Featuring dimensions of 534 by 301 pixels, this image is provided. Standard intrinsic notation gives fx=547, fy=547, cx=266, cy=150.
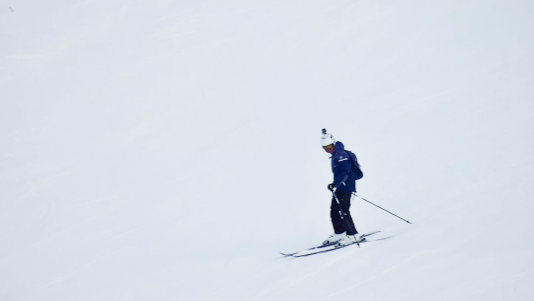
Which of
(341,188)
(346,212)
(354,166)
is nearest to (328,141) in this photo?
(354,166)

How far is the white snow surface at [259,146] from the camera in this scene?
641 centimetres

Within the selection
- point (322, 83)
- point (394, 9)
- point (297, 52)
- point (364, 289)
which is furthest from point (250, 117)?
point (364, 289)

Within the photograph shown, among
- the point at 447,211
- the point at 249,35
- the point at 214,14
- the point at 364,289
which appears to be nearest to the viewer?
the point at 364,289

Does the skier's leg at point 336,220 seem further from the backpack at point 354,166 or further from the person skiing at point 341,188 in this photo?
the backpack at point 354,166

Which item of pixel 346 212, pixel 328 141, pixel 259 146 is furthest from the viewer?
pixel 259 146

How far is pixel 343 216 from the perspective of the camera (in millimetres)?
7277

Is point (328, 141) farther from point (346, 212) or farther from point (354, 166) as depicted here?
point (346, 212)

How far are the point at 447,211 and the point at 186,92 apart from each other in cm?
1015

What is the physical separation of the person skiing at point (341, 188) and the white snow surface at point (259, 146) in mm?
518

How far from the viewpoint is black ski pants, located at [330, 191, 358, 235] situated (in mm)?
7277

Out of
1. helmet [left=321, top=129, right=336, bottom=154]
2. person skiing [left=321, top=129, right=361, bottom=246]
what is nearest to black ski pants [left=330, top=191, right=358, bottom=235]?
person skiing [left=321, top=129, right=361, bottom=246]

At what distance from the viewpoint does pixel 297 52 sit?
16.5m

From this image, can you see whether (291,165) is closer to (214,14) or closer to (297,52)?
(297,52)

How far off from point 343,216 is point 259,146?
547 cm
